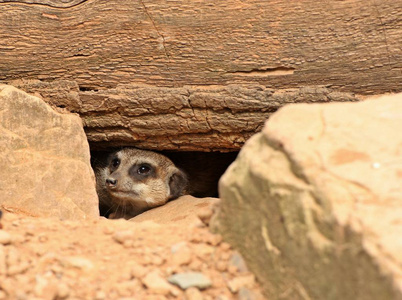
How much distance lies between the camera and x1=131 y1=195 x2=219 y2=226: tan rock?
157 inches

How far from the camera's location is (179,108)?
3736mm

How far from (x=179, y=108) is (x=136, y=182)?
4.54 ft

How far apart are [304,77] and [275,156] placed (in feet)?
5.45

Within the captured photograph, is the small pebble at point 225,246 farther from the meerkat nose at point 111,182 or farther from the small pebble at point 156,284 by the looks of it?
the meerkat nose at point 111,182

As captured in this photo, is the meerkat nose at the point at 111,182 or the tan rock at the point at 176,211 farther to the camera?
the meerkat nose at the point at 111,182

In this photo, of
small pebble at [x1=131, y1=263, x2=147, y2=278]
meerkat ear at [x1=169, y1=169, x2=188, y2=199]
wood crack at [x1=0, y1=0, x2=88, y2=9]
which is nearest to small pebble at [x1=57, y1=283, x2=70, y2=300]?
small pebble at [x1=131, y1=263, x2=147, y2=278]

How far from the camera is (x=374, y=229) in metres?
1.52

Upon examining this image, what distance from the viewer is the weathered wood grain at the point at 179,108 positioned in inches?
139

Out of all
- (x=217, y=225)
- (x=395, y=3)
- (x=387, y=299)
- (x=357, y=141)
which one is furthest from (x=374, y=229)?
(x=395, y=3)

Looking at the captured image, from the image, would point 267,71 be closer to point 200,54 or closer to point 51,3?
point 200,54

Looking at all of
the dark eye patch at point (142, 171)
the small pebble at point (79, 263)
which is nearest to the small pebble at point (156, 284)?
the small pebble at point (79, 263)

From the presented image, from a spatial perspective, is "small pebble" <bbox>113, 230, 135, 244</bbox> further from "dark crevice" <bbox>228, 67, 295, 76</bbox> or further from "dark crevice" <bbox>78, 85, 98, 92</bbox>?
"dark crevice" <bbox>78, 85, 98, 92</bbox>

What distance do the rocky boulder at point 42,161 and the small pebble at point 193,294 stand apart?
6.06 feet

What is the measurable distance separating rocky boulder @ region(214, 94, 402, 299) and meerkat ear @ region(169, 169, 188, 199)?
2995 millimetres
